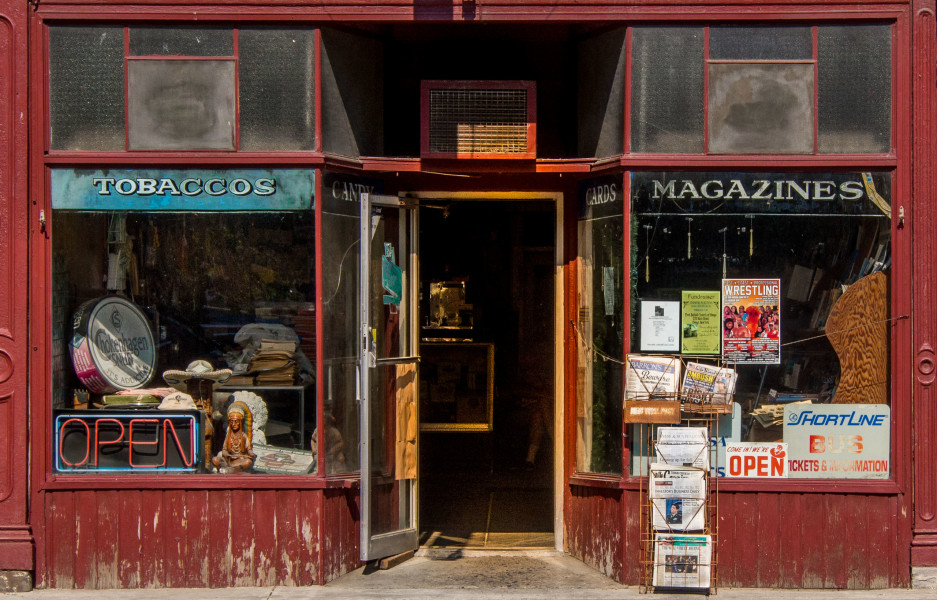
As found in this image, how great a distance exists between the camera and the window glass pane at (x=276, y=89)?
6.97 metres

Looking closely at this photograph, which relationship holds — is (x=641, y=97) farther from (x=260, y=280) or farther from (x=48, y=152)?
(x=48, y=152)

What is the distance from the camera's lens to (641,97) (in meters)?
6.93

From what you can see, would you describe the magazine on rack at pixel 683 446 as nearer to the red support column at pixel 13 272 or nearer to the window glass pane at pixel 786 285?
the window glass pane at pixel 786 285

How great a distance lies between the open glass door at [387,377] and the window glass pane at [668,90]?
76.1 inches

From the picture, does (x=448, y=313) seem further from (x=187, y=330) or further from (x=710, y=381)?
(x=710, y=381)

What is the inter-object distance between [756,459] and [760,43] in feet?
9.75

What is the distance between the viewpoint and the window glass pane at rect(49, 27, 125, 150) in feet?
22.8

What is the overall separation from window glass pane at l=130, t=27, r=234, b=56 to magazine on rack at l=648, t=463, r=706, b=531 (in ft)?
14.2

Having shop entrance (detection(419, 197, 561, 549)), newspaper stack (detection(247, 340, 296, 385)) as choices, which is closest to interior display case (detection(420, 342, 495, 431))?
shop entrance (detection(419, 197, 561, 549))

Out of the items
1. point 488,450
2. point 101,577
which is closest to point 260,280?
point 101,577

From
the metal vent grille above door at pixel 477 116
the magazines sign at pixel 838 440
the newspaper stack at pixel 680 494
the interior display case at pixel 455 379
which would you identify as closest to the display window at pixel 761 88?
the metal vent grille above door at pixel 477 116

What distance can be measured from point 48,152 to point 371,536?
361cm

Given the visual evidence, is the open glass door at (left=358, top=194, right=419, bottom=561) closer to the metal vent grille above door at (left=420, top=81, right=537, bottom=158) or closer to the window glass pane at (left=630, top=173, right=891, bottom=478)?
the metal vent grille above door at (left=420, top=81, right=537, bottom=158)

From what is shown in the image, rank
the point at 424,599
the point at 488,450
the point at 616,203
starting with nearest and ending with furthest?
1. the point at 424,599
2. the point at 616,203
3. the point at 488,450
